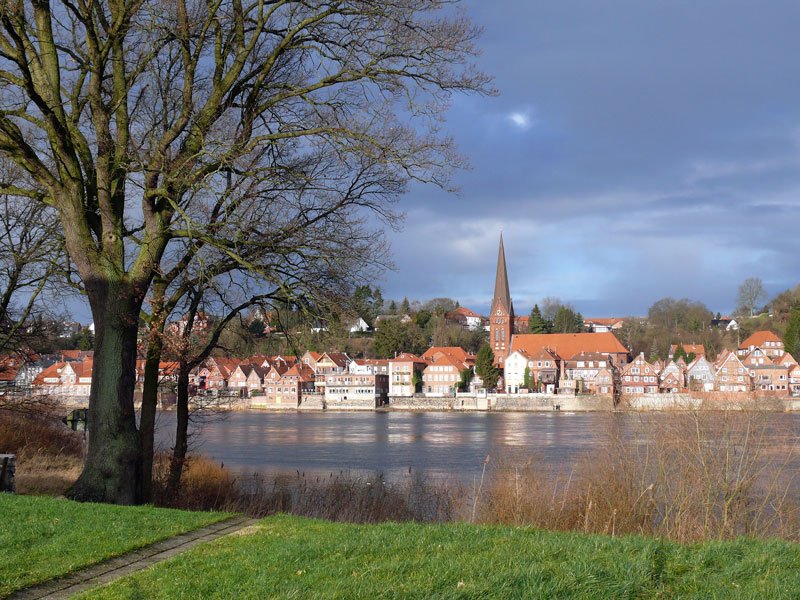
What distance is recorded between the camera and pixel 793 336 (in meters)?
102

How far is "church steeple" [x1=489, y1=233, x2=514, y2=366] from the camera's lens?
121m

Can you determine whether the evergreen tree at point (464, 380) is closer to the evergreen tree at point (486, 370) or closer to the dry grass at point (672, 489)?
the evergreen tree at point (486, 370)

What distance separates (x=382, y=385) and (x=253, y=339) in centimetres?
9786

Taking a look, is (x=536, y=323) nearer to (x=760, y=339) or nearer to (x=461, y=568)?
(x=760, y=339)

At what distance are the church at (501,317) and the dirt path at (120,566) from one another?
113 m

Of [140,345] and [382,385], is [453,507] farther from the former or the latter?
[382,385]

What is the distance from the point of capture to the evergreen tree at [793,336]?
10188 centimetres

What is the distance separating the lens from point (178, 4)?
1082 cm

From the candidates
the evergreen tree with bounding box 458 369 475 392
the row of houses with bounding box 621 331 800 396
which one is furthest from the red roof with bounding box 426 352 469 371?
the row of houses with bounding box 621 331 800 396

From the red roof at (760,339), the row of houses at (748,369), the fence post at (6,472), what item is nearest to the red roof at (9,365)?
the fence post at (6,472)

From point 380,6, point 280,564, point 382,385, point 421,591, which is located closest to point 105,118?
point 380,6

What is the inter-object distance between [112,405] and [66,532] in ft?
11.1

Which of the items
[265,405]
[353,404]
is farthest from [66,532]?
[265,405]

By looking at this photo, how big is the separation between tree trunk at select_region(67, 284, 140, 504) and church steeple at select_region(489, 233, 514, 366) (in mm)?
110661
